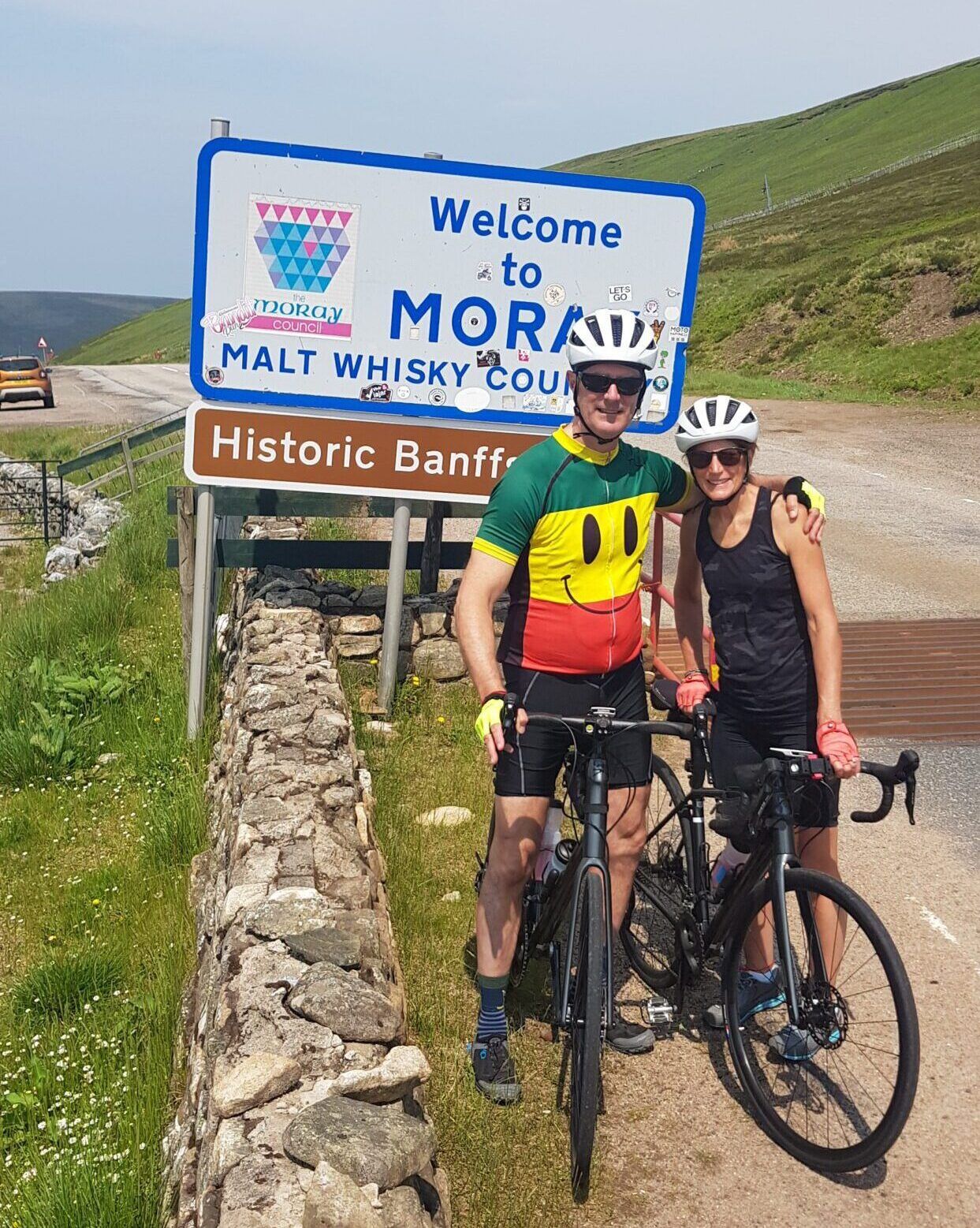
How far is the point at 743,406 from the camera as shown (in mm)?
3705

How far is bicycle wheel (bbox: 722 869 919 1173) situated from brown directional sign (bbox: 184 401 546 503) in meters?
3.77

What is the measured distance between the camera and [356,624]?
319 inches

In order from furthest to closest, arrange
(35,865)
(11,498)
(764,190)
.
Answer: (764,190) → (11,498) → (35,865)

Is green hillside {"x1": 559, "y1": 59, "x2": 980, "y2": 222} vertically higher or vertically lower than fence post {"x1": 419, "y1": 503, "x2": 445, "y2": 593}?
higher

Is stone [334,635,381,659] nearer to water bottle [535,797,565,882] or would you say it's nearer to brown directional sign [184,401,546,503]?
brown directional sign [184,401,546,503]

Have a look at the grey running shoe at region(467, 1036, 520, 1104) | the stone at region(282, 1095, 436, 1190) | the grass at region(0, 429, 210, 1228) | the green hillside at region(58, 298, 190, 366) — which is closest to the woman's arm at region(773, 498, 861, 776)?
the grey running shoe at region(467, 1036, 520, 1104)

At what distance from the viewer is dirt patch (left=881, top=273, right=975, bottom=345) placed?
3371 centimetres

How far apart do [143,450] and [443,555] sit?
17.9 m

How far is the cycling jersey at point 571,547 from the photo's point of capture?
362cm

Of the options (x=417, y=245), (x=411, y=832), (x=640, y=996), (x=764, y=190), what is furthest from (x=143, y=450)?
(x=764, y=190)

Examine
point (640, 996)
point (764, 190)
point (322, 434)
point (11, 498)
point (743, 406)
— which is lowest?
point (11, 498)

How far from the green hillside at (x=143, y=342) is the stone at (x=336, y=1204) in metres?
73.1

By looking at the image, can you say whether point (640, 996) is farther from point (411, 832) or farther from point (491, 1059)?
point (411, 832)

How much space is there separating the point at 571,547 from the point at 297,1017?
5.28 feet
